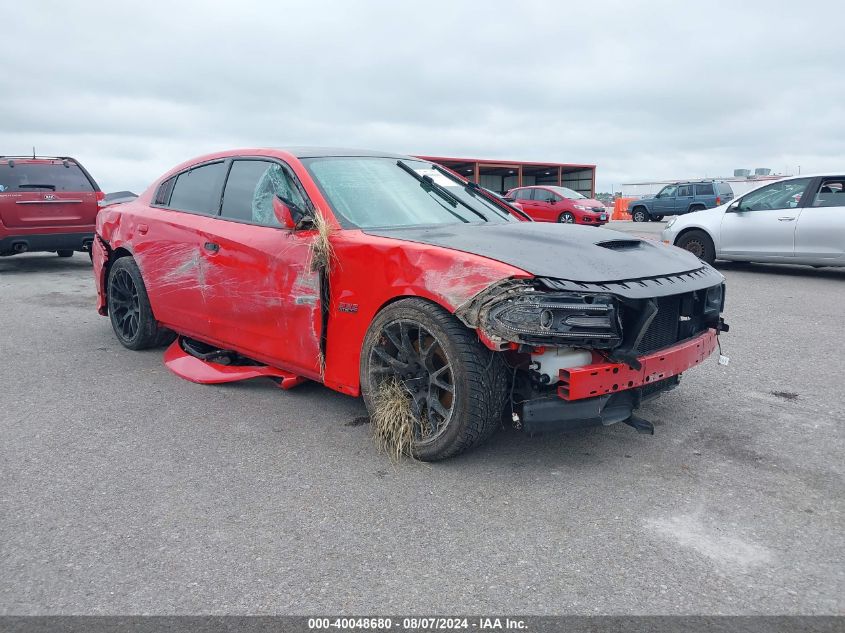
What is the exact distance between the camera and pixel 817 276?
1029 centimetres

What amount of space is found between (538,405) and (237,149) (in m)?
2.99

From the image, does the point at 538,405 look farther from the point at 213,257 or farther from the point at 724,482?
the point at 213,257

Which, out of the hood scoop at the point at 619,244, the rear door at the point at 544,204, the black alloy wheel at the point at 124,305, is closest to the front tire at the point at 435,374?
the hood scoop at the point at 619,244

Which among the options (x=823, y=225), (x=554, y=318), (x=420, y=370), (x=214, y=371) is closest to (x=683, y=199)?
(x=823, y=225)

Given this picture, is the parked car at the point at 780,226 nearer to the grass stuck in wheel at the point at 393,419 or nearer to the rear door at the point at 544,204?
the grass stuck in wheel at the point at 393,419

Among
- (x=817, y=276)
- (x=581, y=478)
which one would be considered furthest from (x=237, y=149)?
(x=817, y=276)

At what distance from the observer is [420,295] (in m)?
3.34

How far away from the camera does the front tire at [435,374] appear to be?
314cm

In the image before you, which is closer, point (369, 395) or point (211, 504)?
point (211, 504)

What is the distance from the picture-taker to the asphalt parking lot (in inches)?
93.5

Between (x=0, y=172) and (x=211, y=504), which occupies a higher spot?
(x=0, y=172)

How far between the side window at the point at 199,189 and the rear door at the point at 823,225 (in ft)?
27.3

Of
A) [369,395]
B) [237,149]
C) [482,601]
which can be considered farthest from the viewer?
[237,149]

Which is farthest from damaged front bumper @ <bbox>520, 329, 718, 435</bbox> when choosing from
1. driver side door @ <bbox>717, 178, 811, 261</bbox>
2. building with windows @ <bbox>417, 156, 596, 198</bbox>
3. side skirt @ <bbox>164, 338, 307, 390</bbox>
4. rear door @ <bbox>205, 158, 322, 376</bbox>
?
building with windows @ <bbox>417, 156, 596, 198</bbox>
